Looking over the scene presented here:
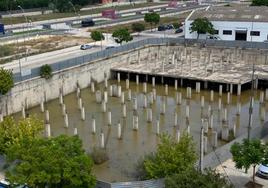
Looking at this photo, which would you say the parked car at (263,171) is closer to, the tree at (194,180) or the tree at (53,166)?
the tree at (194,180)

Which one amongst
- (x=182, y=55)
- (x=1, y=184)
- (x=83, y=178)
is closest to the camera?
(x=83, y=178)

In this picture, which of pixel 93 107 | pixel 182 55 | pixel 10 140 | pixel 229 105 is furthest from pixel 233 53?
pixel 10 140

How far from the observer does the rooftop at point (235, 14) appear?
226 ft

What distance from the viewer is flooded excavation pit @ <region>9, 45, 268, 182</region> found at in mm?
38719

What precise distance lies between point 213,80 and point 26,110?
2178cm

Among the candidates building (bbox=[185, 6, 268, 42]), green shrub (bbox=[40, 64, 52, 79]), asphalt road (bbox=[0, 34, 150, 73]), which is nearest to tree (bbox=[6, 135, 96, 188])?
green shrub (bbox=[40, 64, 52, 79])

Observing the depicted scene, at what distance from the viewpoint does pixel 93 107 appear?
161ft

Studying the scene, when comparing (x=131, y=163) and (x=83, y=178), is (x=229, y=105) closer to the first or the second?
(x=131, y=163)

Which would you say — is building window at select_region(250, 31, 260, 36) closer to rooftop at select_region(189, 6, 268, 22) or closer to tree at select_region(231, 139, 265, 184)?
rooftop at select_region(189, 6, 268, 22)

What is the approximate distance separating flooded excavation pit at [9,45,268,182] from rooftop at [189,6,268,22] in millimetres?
8967

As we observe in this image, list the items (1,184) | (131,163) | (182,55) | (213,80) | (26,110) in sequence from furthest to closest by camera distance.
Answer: (182,55) → (213,80) → (26,110) → (131,163) → (1,184)

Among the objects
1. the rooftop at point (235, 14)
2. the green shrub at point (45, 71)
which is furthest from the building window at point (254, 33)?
the green shrub at point (45, 71)

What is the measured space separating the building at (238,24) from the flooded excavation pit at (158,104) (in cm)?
748

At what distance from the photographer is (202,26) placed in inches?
2685
